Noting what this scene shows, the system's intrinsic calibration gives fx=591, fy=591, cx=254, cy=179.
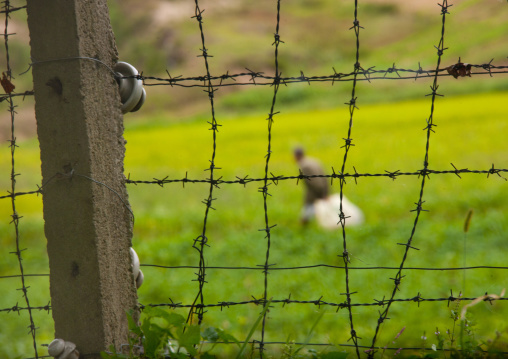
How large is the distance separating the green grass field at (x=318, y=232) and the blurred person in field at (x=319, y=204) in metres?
0.32

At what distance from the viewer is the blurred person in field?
31.9 ft

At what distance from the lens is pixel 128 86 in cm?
208

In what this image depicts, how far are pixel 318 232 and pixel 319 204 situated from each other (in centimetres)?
95

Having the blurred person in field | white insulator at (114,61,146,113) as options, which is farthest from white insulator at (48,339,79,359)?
the blurred person in field

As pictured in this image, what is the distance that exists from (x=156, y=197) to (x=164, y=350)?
38.8 ft

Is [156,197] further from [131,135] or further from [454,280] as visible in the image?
[131,135]

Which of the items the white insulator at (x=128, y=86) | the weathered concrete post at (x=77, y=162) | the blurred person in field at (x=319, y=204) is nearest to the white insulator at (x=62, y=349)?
the weathered concrete post at (x=77, y=162)

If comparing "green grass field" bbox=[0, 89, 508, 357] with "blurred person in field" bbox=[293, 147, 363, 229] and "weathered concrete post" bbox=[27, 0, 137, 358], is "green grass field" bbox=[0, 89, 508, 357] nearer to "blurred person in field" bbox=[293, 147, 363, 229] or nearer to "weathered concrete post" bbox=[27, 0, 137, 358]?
"blurred person in field" bbox=[293, 147, 363, 229]

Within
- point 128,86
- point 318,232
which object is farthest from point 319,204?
point 128,86

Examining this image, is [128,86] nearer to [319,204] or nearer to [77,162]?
[77,162]

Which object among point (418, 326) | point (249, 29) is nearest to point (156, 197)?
point (418, 326)

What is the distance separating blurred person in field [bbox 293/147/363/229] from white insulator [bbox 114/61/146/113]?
7538mm

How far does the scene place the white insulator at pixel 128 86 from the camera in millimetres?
2053

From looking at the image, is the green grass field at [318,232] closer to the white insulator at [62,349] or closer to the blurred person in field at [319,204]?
the blurred person in field at [319,204]
